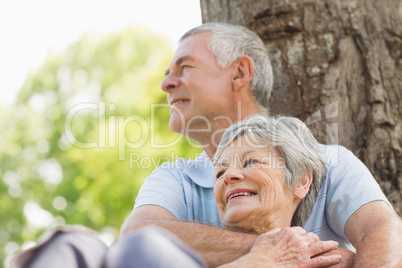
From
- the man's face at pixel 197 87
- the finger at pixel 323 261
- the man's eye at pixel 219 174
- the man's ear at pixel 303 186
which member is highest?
the man's face at pixel 197 87

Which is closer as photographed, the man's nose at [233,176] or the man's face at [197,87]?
the man's nose at [233,176]

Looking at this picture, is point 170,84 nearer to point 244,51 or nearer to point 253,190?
point 244,51

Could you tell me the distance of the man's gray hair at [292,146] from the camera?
2.75m

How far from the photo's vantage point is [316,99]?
3838mm

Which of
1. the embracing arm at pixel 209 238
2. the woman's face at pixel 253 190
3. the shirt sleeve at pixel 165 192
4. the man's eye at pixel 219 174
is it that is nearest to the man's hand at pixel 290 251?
the embracing arm at pixel 209 238

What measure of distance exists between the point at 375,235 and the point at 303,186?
46 centimetres

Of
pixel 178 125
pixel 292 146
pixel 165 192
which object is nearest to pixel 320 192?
pixel 292 146

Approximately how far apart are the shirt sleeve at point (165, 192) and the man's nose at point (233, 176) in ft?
1.73

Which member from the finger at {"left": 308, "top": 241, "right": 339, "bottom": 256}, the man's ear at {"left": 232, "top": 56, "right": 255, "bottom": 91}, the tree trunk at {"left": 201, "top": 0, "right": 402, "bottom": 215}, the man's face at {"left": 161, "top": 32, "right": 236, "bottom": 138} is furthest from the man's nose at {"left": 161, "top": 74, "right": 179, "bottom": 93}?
the finger at {"left": 308, "top": 241, "right": 339, "bottom": 256}

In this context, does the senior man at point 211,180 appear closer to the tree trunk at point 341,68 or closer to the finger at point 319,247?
the finger at point 319,247

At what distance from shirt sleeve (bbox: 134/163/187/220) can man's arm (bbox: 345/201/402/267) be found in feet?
3.18

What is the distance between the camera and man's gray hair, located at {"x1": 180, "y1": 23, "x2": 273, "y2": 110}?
12.7 feet

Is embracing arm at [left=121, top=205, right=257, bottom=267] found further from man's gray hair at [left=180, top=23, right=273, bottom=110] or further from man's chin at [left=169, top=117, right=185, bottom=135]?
man's gray hair at [left=180, top=23, right=273, bottom=110]

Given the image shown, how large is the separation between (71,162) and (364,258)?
520 inches
